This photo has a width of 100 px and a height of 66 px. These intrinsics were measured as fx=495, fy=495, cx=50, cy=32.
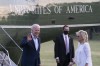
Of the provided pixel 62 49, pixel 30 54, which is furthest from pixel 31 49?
pixel 62 49

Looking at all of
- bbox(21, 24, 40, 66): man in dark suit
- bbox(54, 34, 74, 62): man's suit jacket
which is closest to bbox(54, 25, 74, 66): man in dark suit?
bbox(54, 34, 74, 62): man's suit jacket

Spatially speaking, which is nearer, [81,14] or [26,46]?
[26,46]

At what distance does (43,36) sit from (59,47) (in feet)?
12.2

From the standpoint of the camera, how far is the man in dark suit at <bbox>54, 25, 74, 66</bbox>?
1442 cm

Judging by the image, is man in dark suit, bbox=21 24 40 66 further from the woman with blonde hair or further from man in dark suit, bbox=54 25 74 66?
man in dark suit, bbox=54 25 74 66

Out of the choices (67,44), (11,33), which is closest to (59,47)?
(67,44)

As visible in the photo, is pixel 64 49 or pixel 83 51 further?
pixel 64 49

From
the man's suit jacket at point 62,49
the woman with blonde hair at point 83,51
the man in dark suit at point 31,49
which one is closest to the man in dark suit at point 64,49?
the man's suit jacket at point 62,49

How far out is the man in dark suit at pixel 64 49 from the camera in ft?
47.3

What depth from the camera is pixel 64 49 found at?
14.5 meters

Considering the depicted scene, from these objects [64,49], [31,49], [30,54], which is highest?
[31,49]

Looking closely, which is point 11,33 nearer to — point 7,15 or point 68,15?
point 7,15

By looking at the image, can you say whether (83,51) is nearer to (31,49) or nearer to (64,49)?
(31,49)

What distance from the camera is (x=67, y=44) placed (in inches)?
571
